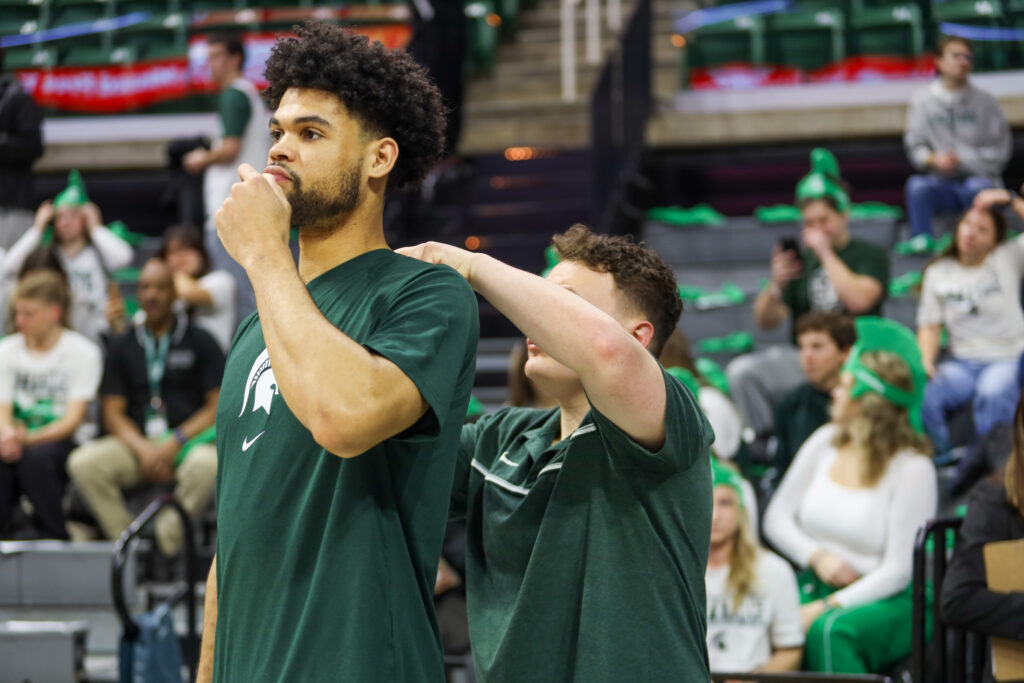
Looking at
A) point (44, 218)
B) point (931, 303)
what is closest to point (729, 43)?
point (931, 303)

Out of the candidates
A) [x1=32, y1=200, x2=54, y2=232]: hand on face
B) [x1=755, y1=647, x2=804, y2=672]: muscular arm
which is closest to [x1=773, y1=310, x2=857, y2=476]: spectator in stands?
[x1=755, y1=647, x2=804, y2=672]: muscular arm

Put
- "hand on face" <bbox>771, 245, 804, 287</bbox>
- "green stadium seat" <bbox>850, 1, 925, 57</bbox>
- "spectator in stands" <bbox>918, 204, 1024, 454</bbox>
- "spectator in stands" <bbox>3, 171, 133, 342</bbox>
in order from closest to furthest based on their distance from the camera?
"spectator in stands" <bbox>918, 204, 1024, 454</bbox>
"hand on face" <bbox>771, 245, 804, 287</bbox>
"spectator in stands" <bbox>3, 171, 133, 342</bbox>
"green stadium seat" <bbox>850, 1, 925, 57</bbox>

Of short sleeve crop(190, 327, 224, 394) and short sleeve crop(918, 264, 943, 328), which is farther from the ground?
short sleeve crop(918, 264, 943, 328)

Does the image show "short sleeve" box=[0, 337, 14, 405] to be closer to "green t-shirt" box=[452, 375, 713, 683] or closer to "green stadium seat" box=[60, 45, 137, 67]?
"green t-shirt" box=[452, 375, 713, 683]

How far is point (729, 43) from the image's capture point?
11.7 m

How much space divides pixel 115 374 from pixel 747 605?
3.65m

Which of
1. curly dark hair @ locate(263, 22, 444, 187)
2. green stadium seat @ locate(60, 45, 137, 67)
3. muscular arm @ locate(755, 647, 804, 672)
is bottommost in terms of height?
muscular arm @ locate(755, 647, 804, 672)

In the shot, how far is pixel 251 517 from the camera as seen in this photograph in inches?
77.3

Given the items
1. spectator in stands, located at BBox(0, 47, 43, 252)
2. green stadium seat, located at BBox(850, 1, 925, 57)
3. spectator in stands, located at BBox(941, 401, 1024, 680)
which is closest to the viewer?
spectator in stands, located at BBox(941, 401, 1024, 680)

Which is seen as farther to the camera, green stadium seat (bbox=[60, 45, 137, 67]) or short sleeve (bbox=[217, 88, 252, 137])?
green stadium seat (bbox=[60, 45, 137, 67])

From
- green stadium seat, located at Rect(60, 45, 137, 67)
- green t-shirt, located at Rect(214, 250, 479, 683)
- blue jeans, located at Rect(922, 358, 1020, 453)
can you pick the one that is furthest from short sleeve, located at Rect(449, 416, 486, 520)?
green stadium seat, located at Rect(60, 45, 137, 67)

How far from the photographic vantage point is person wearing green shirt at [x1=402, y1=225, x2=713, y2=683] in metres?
2.13

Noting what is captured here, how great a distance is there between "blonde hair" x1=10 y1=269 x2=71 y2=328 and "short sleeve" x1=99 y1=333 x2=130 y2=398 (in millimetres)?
381

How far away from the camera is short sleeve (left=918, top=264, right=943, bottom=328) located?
262 inches
